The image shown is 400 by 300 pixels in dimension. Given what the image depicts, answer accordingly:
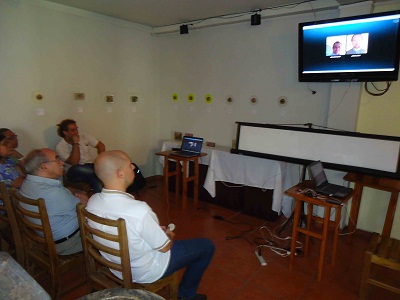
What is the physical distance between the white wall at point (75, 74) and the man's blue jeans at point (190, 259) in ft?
8.53

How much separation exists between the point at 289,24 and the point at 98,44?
8.12 feet

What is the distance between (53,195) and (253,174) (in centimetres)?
220

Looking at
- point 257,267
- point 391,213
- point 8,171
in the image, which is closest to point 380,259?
point 391,213

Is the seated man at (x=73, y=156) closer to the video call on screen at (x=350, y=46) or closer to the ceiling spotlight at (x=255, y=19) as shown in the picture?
the ceiling spotlight at (x=255, y=19)

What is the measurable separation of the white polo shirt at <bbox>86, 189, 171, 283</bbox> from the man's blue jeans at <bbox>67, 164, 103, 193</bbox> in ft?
6.40

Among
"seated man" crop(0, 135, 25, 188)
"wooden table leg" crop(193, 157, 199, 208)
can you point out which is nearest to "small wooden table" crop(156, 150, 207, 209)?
"wooden table leg" crop(193, 157, 199, 208)

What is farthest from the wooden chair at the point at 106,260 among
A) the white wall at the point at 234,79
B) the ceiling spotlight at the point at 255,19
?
the ceiling spotlight at the point at 255,19

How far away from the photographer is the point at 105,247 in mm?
1482

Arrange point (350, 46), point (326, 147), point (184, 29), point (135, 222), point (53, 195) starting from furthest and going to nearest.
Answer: point (184, 29) < point (350, 46) < point (326, 147) < point (53, 195) < point (135, 222)

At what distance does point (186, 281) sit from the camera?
75.1 inches

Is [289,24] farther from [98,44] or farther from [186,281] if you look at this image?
[186,281]

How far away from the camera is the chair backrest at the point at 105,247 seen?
1.38 meters

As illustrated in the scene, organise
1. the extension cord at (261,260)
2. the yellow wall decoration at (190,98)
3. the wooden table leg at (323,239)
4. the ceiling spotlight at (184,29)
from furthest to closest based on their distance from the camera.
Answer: the yellow wall decoration at (190,98) < the ceiling spotlight at (184,29) < the extension cord at (261,260) < the wooden table leg at (323,239)

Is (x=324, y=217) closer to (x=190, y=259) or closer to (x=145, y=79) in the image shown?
(x=190, y=259)
